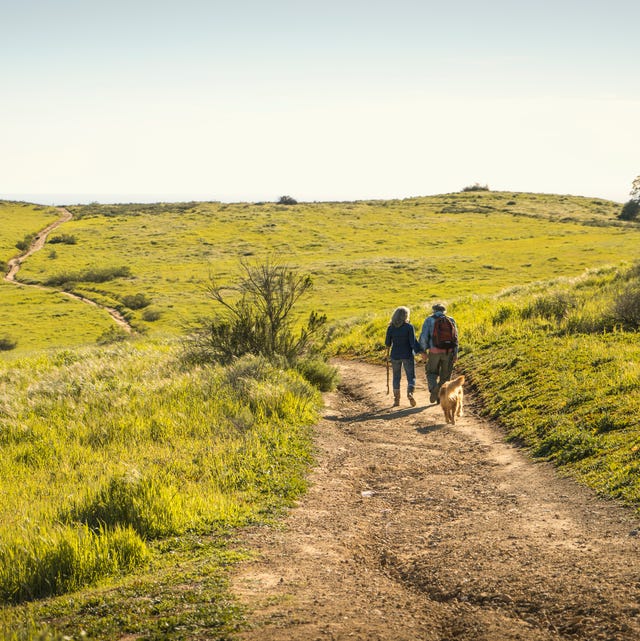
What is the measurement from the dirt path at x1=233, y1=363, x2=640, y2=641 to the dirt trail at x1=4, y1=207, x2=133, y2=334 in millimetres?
34174

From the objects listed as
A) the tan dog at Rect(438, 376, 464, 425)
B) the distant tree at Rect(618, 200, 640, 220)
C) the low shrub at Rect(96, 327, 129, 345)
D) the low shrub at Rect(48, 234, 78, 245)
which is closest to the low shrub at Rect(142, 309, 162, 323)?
the low shrub at Rect(96, 327, 129, 345)

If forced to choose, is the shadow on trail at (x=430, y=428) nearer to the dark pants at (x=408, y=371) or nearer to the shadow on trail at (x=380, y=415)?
the shadow on trail at (x=380, y=415)

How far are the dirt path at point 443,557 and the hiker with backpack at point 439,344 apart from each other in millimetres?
3262

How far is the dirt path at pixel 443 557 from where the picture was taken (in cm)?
480

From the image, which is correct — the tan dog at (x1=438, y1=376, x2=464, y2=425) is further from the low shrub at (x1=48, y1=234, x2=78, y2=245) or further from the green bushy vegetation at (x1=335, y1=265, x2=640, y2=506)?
the low shrub at (x1=48, y1=234, x2=78, y2=245)

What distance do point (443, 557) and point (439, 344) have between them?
743 centimetres

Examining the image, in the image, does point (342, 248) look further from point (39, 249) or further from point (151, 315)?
point (39, 249)

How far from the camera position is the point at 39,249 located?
2985 inches

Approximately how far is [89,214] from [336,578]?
105749 mm

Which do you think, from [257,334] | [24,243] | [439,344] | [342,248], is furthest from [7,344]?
[24,243]

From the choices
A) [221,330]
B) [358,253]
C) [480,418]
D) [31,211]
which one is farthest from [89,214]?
[480,418]

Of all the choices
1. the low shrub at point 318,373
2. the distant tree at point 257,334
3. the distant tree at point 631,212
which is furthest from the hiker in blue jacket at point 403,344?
the distant tree at point 631,212

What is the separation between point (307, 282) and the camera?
56.9 feet

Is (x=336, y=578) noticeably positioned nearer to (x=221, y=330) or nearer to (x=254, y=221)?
(x=221, y=330)
